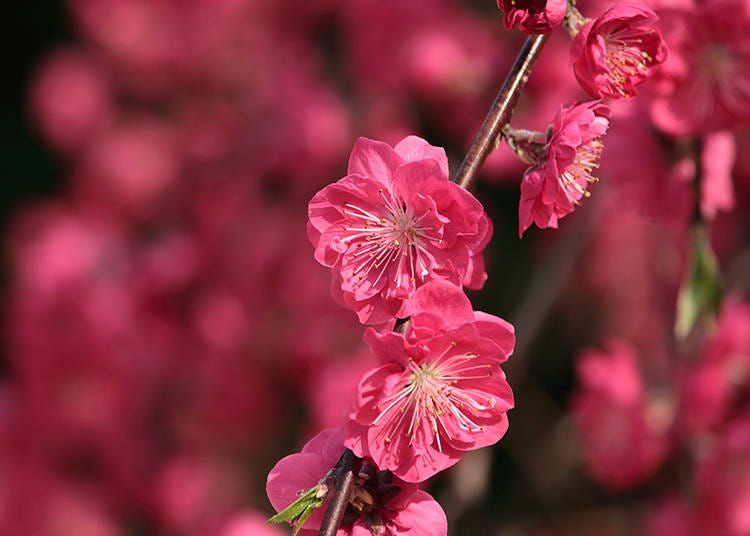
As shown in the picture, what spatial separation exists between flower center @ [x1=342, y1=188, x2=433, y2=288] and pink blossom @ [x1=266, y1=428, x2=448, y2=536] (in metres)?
0.15

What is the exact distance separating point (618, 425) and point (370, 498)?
85cm

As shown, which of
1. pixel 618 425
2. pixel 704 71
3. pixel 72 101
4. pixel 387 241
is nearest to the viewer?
pixel 387 241

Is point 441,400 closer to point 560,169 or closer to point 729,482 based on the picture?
point 560,169

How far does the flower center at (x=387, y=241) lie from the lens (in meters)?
0.77

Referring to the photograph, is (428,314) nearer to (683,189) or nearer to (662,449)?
(683,189)

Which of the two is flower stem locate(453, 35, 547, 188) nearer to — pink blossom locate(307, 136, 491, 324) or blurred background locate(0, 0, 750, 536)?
pink blossom locate(307, 136, 491, 324)

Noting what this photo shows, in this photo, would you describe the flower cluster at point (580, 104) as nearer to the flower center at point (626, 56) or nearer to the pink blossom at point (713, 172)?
the flower center at point (626, 56)

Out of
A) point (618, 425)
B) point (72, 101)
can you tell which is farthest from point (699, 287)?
point (72, 101)

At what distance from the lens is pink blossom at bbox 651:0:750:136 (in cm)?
100

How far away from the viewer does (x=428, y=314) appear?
0.69m

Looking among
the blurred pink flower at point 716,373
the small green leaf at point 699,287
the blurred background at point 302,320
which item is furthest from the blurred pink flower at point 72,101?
the small green leaf at point 699,287

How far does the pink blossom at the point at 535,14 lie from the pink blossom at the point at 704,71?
0.31 meters

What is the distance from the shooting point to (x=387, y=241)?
792 mm

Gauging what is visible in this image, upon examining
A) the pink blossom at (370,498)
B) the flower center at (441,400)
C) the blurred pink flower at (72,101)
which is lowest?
the blurred pink flower at (72,101)
